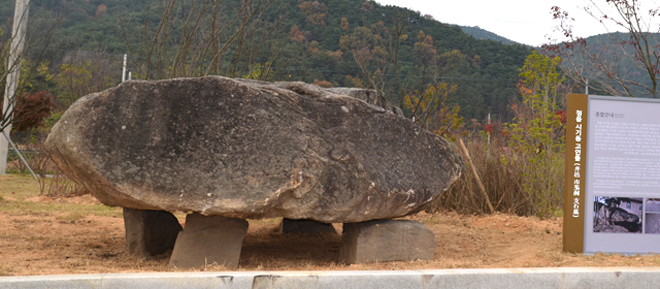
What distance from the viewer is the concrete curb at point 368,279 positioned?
3.14 m

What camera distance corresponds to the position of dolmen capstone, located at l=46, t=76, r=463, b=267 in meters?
4.09

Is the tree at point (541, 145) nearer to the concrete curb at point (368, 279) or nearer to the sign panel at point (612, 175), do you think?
the sign panel at point (612, 175)

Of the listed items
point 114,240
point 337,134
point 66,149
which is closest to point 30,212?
point 114,240

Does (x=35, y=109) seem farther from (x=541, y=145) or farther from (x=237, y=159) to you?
(x=541, y=145)

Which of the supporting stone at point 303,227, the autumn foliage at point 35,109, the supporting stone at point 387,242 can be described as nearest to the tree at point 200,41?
the supporting stone at point 303,227

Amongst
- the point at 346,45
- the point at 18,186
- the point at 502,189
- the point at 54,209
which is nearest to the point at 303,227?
the point at 502,189

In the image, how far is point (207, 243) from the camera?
178 inches

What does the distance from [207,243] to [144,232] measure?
0.86m

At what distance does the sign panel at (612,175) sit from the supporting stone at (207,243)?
292cm

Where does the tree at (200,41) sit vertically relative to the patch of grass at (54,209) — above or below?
above

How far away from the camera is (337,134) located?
457 cm

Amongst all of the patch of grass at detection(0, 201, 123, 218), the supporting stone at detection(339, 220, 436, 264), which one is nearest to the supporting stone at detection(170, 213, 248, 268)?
the supporting stone at detection(339, 220, 436, 264)

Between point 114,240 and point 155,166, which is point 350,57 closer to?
point 114,240

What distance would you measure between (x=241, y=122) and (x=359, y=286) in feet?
5.23
